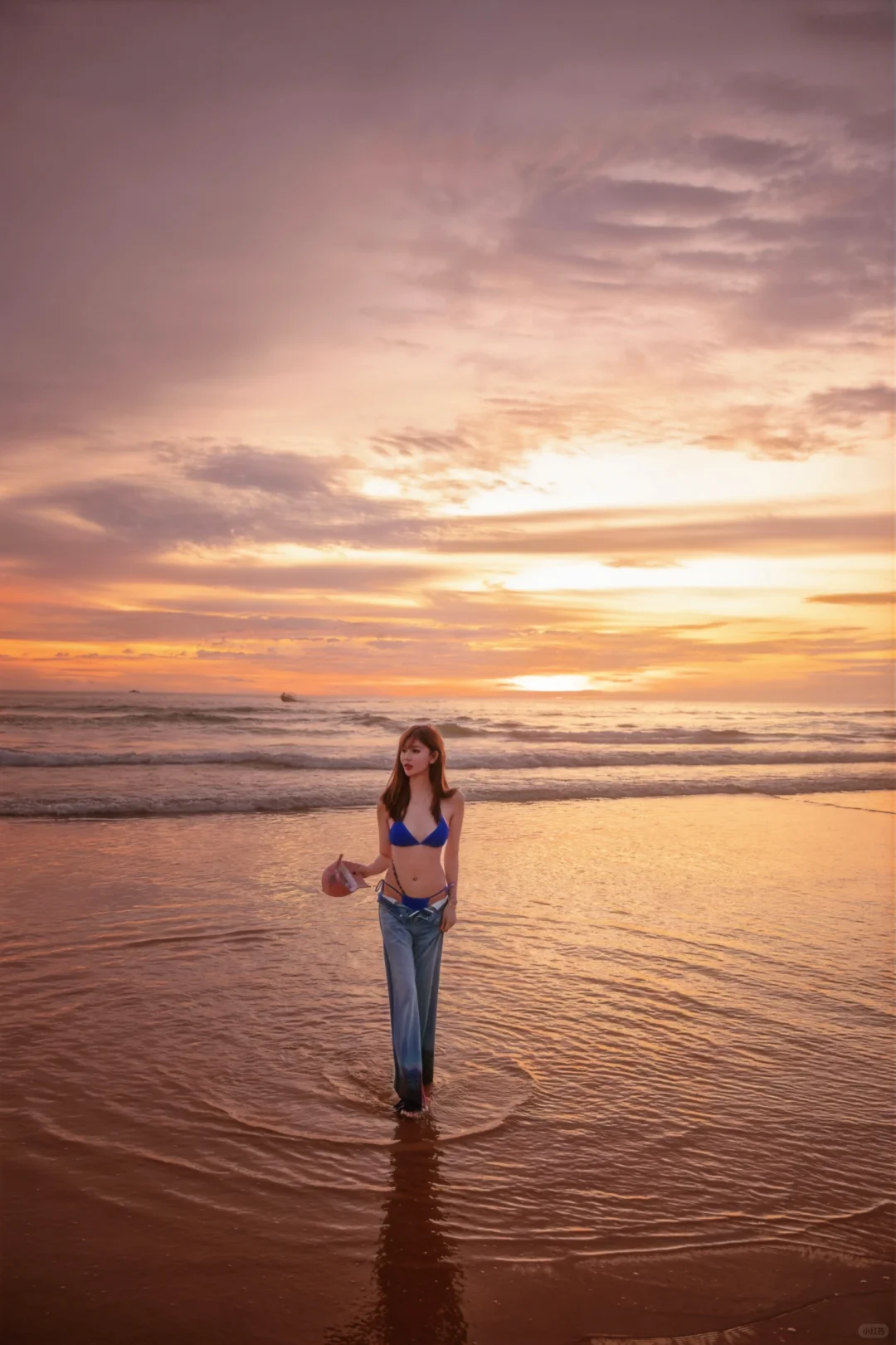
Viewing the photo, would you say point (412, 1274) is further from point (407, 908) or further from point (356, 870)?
point (356, 870)

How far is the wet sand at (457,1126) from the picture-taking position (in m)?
3.46

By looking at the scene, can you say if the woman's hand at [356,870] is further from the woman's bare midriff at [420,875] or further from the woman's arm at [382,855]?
the woman's bare midriff at [420,875]

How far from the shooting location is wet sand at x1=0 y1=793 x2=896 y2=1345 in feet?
11.3

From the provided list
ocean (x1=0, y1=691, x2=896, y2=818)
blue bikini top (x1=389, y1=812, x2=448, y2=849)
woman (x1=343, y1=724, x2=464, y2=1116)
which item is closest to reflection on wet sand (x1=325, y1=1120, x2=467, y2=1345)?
woman (x1=343, y1=724, x2=464, y2=1116)

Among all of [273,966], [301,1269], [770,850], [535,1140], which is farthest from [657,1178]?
[770,850]

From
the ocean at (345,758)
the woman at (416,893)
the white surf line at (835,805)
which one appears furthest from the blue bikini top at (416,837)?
the white surf line at (835,805)

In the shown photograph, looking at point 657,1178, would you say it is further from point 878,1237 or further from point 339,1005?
point 339,1005

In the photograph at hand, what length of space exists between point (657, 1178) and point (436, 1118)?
1.20 meters

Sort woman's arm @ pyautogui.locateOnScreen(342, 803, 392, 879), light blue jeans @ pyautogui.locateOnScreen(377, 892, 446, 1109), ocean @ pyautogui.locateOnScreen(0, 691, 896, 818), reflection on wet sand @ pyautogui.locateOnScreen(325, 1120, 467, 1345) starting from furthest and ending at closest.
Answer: ocean @ pyautogui.locateOnScreen(0, 691, 896, 818) → woman's arm @ pyautogui.locateOnScreen(342, 803, 392, 879) → light blue jeans @ pyautogui.locateOnScreen(377, 892, 446, 1109) → reflection on wet sand @ pyautogui.locateOnScreen(325, 1120, 467, 1345)

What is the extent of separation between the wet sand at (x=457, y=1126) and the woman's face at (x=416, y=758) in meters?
1.87

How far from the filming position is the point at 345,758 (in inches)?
1052

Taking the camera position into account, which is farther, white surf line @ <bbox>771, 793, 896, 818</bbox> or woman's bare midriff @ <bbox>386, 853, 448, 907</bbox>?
white surf line @ <bbox>771, 793, 896, 818</bbox>

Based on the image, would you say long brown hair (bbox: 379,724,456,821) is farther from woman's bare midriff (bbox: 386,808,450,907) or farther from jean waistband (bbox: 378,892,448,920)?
jean waistband (bbox: 378,892,448,920)

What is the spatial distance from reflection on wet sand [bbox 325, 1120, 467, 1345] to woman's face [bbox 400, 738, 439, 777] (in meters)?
1.93
